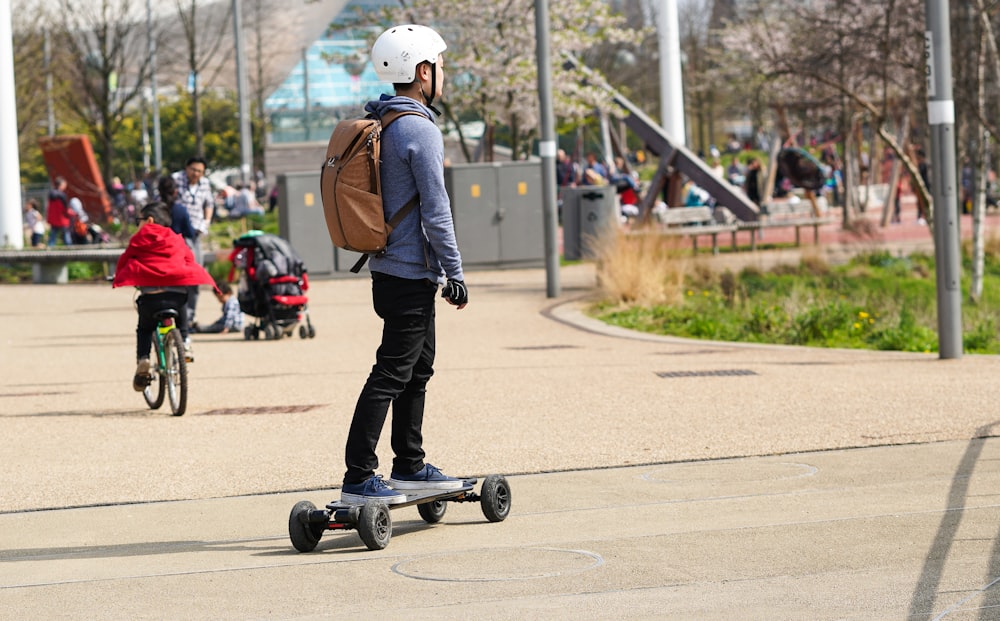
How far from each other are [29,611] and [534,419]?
4815 mm

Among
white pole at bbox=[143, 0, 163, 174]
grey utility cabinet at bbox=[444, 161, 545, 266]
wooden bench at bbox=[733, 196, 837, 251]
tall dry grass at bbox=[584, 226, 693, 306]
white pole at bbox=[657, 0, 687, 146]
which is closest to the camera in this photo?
tall dry grass at bbox=[584, 226, 693, 306]

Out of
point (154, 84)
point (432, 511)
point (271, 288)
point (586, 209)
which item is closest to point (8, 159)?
point (586, 209)

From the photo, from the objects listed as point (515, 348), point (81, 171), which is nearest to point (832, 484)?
point (515, 348)

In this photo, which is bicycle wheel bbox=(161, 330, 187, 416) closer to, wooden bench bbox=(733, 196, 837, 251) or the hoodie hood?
the hoodie hood

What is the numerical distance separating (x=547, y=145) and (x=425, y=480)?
1420cm

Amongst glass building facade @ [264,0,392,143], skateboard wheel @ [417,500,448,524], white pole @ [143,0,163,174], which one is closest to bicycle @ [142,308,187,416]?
skateboard wheel @ [417,500,448,524]

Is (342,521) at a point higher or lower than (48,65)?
lower

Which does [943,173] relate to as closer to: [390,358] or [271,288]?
[271,288]

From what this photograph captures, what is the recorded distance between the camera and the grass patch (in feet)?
49.3

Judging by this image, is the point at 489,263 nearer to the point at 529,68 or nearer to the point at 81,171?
the point at 529,68

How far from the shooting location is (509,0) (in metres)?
32.0

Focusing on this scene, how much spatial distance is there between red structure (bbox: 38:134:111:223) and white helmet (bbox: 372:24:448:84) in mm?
A: 34588

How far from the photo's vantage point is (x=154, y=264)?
425 inches

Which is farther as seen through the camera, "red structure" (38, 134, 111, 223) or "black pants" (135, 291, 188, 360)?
"red structure" (38, 134, 111, 223)
